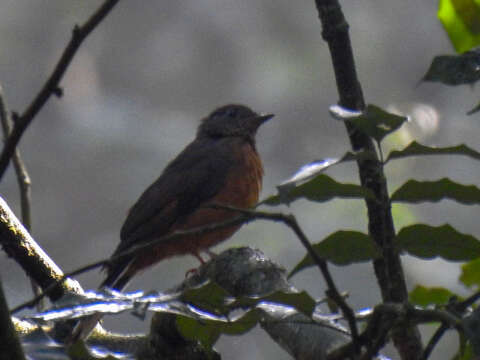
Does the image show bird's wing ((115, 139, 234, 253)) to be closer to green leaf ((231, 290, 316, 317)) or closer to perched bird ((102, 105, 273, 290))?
perched bird ((102, 105, 273, 290))

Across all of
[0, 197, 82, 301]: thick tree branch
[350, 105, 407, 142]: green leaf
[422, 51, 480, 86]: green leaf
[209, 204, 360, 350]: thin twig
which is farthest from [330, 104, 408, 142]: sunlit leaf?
[0, 197, 82, 301]: thick tree branch

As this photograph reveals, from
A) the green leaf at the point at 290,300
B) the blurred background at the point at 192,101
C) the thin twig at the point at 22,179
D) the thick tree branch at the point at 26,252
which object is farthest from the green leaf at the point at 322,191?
the blurred background at the point at 192,101

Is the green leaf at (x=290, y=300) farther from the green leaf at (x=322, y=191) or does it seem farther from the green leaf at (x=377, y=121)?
the green leaf at (x=377, y=121)

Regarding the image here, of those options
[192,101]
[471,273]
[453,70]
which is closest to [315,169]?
[453,70]

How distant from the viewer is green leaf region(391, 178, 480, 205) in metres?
1.39

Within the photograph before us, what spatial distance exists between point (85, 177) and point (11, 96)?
1120mm

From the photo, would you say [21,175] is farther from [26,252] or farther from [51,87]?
[51,87]

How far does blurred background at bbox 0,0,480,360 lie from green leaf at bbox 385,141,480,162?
593 cm

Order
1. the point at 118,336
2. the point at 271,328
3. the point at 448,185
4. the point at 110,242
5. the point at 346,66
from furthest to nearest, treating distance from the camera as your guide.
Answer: the point at 110,242, the point at 118,336, the point at 346,66, the point at 271,328, the point at 448,185

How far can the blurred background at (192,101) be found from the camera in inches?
304

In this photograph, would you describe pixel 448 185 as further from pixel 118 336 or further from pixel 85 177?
pixel 85 177

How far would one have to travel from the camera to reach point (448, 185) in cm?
139

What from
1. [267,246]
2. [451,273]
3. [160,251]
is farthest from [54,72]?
[451,273]

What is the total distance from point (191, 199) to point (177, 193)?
10 cm
